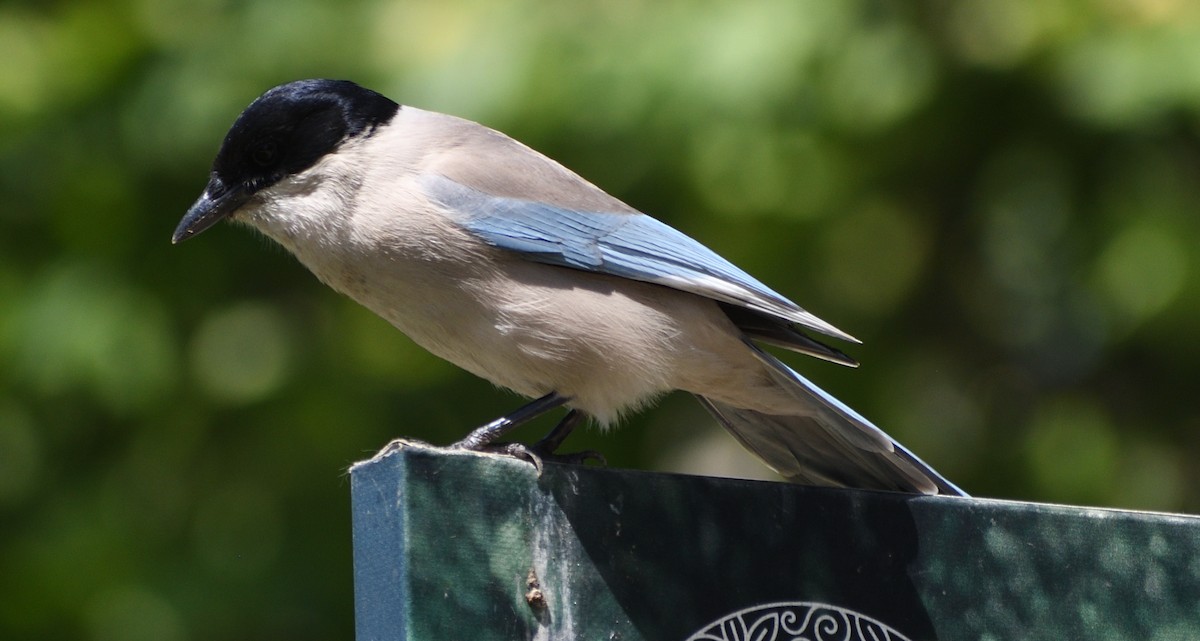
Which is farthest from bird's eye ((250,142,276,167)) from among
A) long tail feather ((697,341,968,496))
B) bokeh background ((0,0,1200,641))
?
long tail feather ((697,341,968,496))

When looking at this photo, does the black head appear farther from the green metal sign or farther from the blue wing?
the green metal sign

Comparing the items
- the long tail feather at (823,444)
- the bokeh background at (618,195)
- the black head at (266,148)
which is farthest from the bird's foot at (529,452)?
the bokeh background at (618,195)

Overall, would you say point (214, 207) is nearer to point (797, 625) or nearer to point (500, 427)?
point (500, 427)

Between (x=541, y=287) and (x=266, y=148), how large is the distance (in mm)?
830

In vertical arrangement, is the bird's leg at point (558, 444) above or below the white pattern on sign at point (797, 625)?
below

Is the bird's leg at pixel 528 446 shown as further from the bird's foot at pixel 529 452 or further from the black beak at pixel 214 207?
the black beak at pixel 214 207

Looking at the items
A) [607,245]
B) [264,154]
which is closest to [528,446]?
[607,245]

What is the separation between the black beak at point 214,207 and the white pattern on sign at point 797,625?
65.6 inches

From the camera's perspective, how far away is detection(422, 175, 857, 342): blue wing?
10.6 ft

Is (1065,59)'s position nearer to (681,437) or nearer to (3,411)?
(681,437)

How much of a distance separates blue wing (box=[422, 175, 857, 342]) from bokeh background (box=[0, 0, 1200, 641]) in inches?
38.0

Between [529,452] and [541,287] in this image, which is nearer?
[529,452]

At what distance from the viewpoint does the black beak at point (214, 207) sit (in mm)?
3553

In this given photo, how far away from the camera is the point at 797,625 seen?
2701 millimetres
